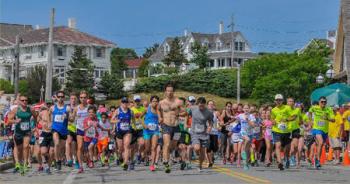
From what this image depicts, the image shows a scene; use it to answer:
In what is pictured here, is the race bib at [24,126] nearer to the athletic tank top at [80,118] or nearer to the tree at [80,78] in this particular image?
the athletic tank top at [80,118]

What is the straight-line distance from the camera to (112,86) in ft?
265

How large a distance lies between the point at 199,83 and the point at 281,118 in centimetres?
6525

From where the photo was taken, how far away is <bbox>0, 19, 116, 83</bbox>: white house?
98.0 metres

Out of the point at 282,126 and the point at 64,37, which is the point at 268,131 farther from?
the point at 64,37

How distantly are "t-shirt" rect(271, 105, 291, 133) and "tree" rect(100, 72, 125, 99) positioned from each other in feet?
201

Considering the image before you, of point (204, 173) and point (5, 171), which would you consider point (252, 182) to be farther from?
point (5, 171)

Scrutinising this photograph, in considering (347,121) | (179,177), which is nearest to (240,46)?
(347,121)

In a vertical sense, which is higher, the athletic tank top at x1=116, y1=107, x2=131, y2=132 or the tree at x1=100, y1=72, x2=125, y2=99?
the tree at x1=100, y1=72, x2=125, y2=99

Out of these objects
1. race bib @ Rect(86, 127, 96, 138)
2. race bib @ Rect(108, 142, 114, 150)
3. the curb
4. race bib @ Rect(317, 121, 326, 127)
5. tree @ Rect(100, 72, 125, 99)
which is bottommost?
the curb

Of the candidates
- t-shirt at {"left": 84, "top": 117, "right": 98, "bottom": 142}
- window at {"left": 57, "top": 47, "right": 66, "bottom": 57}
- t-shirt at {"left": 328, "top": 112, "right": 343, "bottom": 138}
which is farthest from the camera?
window at {"left": 57, "top": 47, "right": 66, "bottom": 57}

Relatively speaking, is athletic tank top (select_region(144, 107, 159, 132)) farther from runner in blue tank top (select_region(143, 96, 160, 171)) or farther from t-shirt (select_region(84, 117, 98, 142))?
t-shirt (select_region(84, 117, 98, 142))

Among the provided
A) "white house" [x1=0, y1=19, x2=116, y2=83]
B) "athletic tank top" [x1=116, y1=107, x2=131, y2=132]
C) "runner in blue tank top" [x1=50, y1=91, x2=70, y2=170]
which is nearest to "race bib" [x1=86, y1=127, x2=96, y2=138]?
"athletic tank top" [x1=116, y1=107, x2=131, y2=132]

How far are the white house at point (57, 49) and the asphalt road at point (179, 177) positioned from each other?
255 ft

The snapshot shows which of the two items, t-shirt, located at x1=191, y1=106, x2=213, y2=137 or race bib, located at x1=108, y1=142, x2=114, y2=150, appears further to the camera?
race bib, located at x1=108, y1=142, x2=114, y2=150
